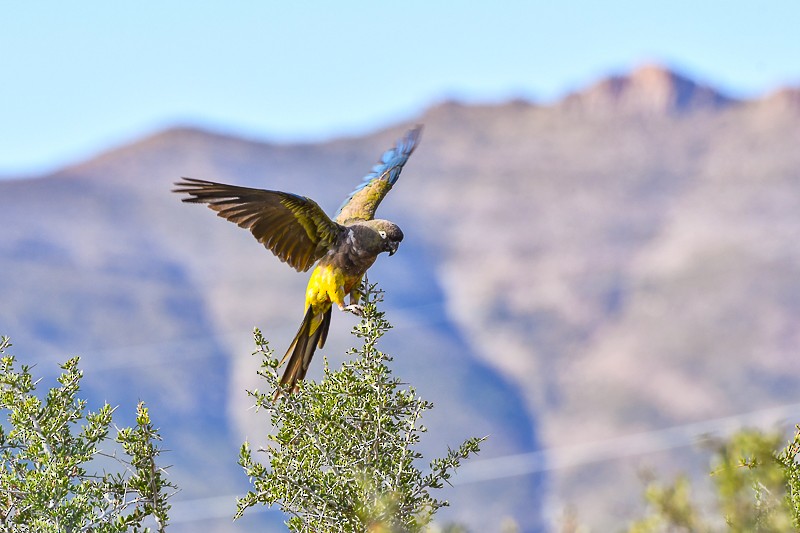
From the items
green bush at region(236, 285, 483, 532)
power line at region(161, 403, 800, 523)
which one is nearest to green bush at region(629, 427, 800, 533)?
green bush at region(236, 285, 483, 532)

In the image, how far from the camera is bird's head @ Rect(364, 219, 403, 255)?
9281 mm

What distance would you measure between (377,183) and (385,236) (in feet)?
6.63

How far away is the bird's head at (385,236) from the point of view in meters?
9.28

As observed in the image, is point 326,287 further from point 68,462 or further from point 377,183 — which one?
point 68,462

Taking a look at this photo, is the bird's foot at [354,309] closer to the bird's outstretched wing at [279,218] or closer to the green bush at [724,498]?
the bird's outstretched wing at [279,218]

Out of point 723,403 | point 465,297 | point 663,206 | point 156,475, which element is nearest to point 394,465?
point 156,475

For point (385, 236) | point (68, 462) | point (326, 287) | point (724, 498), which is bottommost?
point (724, 498)

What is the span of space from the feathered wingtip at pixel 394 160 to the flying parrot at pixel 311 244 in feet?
6.13

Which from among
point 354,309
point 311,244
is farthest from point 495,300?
point 354,309

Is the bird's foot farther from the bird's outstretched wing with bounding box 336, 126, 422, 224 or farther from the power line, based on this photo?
the power line

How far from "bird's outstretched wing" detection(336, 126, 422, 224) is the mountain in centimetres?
9036

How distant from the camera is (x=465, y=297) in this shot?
159750 millimetres

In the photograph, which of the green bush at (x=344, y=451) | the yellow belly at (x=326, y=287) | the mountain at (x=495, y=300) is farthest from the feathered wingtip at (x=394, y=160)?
the mountain at (x=495, y=300)

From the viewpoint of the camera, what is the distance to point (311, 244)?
9.36 m
